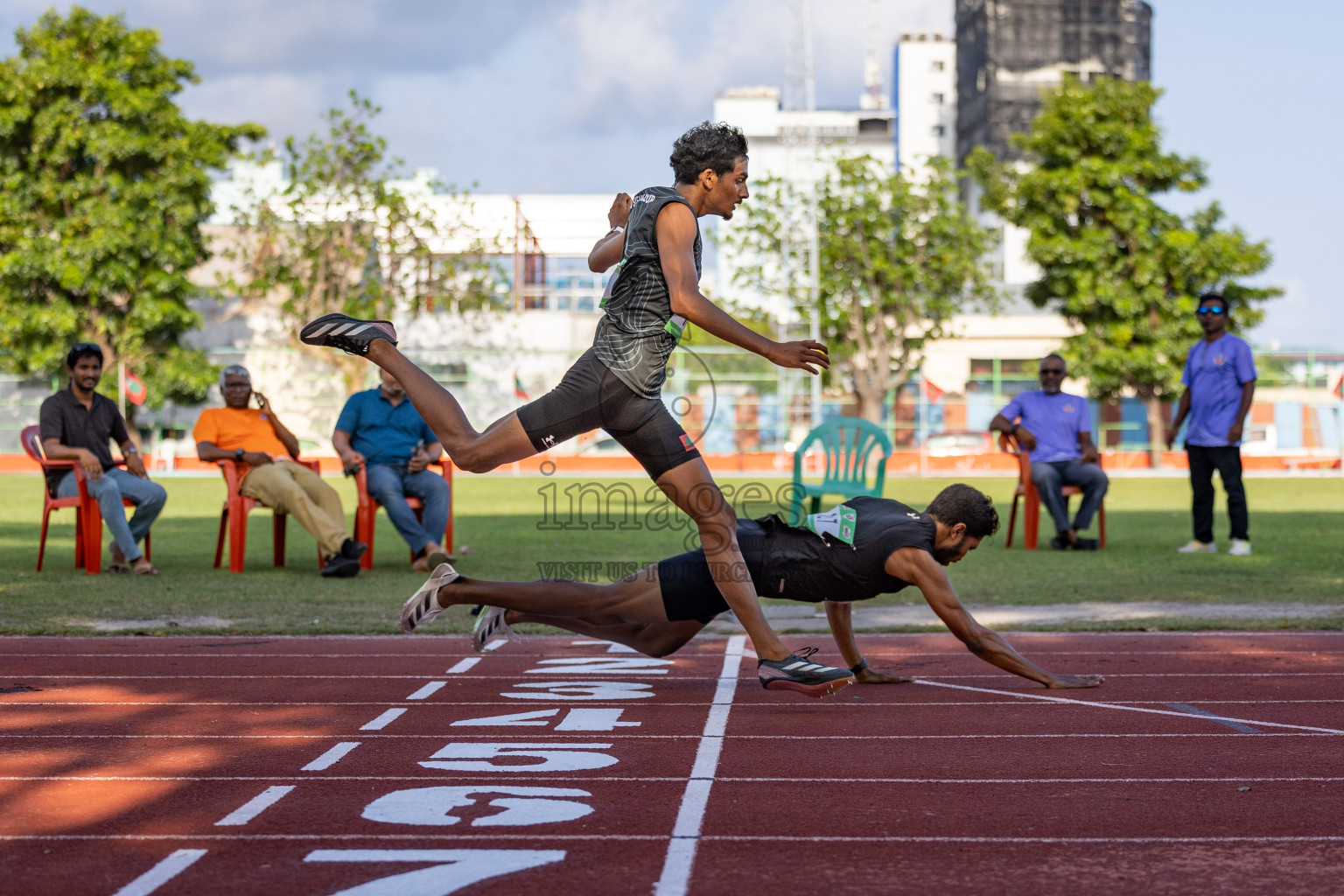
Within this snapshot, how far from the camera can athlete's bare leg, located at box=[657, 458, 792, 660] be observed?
4699 millimetres

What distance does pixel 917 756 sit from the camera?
13.8 feet

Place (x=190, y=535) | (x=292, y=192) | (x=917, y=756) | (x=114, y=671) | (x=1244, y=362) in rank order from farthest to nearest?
(x=292, y=192)
(x=190, y=535)
(x=1244, y=362)
(x=114, y=671)
(x=917, y=756)

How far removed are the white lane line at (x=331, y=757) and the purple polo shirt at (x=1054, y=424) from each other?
28.1ft

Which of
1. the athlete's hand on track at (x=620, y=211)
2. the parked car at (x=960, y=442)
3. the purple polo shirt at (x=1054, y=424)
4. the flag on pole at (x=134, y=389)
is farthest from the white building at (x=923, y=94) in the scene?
the athlete's hand on track at (x=620, y=211)

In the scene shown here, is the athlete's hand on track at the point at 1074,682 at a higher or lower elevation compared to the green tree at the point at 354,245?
lower

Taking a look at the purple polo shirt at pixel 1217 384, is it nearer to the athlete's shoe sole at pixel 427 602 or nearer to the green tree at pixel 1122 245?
the athlete's shoe sole at pixel 427 602

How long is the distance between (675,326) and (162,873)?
2.43m

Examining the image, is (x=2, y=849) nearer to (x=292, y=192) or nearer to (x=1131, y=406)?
(x=292, y=192)

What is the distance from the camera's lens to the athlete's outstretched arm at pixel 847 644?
536cm

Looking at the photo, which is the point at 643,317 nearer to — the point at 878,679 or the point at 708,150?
the point at 708,150

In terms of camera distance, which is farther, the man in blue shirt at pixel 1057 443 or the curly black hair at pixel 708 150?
the man in blue shirt at pixel 1057 443

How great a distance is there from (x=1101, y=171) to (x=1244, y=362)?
29.3 meters

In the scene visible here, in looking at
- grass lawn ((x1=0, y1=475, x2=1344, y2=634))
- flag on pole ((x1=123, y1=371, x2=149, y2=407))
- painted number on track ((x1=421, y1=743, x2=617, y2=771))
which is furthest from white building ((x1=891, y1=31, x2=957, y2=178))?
painted number on track ((x1=421, y1=743, x2=617, y2=771))

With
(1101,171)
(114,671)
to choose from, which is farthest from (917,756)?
(1101,171)
